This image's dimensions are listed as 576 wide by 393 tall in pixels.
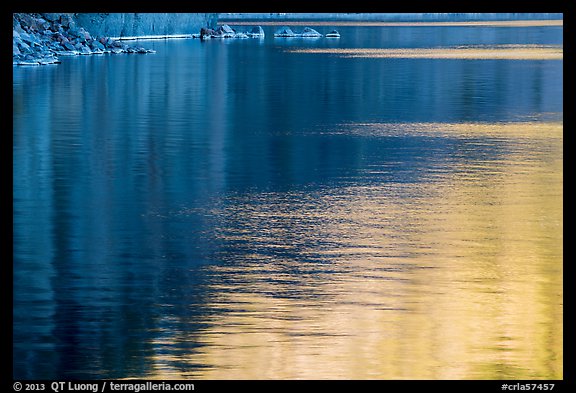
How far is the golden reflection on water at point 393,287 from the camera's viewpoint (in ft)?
39.9

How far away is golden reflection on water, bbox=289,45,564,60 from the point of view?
72.2m

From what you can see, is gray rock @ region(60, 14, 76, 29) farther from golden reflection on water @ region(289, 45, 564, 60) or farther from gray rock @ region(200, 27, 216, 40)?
gray rock @ region(200, 27, 216, 40)

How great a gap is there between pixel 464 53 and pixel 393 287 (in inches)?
2624

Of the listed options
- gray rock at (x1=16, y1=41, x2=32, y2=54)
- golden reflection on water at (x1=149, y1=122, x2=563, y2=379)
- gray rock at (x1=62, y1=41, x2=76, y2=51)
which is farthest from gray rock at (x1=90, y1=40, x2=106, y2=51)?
golden reflection on water at (x1=149, y1=122, x2=563, y2=379)

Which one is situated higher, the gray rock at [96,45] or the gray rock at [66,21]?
→ the gray rock at [66,21]

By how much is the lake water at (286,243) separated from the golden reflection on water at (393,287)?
37 millimetres

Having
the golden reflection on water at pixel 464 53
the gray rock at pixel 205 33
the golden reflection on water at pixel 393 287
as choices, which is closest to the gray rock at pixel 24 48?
the golden reflection on water at pixel 464 53

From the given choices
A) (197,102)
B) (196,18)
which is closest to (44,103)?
(197,102)

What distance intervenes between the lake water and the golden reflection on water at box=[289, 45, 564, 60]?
35.4m

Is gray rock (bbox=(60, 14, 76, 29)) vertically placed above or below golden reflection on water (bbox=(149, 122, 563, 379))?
above

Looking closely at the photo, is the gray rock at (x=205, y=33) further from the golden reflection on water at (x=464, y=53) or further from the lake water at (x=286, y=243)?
the lake water at (x=286, y=243)

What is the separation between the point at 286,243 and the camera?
17.5 meters
